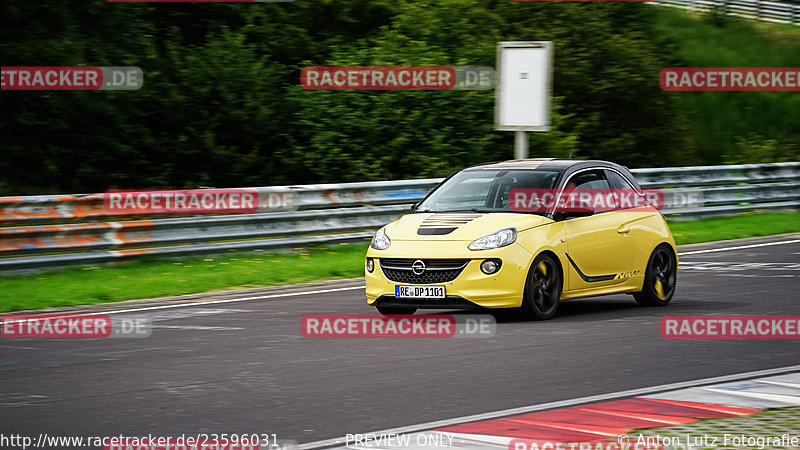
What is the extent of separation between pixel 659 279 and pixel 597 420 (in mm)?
6314

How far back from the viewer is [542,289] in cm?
1184

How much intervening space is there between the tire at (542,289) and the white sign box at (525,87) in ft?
20.2

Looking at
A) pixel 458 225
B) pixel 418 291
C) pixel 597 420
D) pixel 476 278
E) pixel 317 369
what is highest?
pixel 458 225

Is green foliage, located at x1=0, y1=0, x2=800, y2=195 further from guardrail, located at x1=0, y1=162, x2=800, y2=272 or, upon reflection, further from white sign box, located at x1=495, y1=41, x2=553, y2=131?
white sign box, located at x1=495, y1=41, x2=553, y2=131

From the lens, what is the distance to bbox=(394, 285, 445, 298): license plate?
1142 centimetres

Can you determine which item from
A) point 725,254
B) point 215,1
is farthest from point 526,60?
point 215,1

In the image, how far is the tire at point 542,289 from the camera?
1157cm

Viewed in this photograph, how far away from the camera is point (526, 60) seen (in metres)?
18.0

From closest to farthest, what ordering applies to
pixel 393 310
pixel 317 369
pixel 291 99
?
pixel 317 369 < pixel 393 310 < pixel 291 99

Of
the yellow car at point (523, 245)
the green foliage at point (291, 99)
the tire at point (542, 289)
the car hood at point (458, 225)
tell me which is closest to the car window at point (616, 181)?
the yellow car at point (523, 245)

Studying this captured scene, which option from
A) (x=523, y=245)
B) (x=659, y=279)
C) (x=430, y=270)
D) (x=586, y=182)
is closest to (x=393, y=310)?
(x=430, y=270)

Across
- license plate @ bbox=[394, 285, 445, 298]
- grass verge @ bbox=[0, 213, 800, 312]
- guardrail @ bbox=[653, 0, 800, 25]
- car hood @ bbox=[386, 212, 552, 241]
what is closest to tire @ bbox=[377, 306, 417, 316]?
license plate @ bbox=[394, 285, 445, 298]

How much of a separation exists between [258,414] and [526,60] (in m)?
11.3

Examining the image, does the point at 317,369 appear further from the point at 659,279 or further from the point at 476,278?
the point at 659,279
